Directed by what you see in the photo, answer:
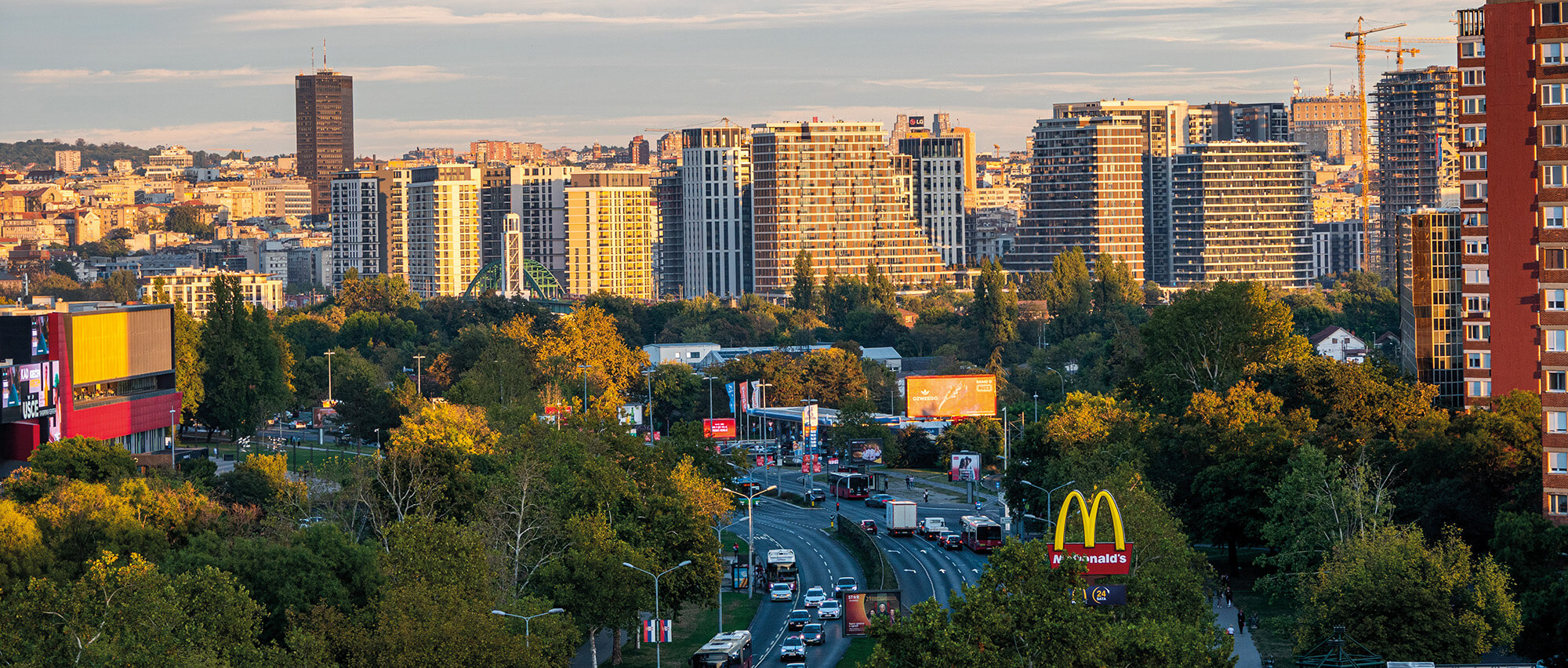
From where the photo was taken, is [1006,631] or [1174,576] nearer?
[1006,631]

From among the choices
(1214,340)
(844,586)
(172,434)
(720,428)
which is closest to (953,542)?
(844,586)

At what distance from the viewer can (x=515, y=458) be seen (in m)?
82.8

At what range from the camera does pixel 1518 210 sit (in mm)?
84438

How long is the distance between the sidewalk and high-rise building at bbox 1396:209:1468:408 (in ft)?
89.7

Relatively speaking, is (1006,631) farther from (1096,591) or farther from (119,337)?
(119,337)

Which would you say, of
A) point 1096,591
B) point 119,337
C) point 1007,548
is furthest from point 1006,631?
point 119,337

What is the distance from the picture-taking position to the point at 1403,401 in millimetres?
88062

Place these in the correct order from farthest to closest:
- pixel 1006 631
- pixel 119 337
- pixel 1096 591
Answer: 1. pixel 119 337
2. pixel 1096 591
3. pixel 1006 631

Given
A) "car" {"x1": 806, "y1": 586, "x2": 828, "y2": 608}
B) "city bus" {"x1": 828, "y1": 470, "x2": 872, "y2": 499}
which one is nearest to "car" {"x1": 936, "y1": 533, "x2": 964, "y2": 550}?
"car" {"x1": 806, "y1": 586, "x2": 828, "y2": 608}

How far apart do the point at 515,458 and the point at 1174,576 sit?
3336cm

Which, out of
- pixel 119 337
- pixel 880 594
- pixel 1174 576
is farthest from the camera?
pixel 119 337

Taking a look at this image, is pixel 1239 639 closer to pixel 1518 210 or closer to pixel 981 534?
pixel 981 534

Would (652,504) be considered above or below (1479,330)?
below

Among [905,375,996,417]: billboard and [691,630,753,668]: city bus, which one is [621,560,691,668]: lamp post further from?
[905,375,996,417]: billboard
